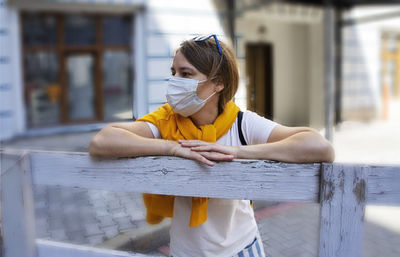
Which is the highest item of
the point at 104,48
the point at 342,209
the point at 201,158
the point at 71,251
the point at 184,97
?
the point at 104,48

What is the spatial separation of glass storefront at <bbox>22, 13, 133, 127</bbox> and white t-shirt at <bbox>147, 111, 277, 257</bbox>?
23.2 feet

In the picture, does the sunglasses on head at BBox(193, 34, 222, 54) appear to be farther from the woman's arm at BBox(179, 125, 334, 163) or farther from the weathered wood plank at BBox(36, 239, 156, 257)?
the weathered wood plank at BBox(36, 239, 156, 257)

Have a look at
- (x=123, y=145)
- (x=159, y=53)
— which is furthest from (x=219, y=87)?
(x=159, y=53)

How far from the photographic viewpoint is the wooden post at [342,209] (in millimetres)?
1193

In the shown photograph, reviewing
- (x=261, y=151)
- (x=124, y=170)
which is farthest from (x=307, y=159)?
(x=124, y=170)

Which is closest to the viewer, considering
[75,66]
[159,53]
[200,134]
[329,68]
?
[200,134]

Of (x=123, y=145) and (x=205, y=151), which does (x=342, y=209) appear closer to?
(x=205, y=151)

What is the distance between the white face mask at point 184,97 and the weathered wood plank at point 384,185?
2.11 ft

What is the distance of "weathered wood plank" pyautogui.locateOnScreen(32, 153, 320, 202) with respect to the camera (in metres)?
1.25

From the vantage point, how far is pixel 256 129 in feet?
4.87

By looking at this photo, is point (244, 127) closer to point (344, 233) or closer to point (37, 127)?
point (344, 233)

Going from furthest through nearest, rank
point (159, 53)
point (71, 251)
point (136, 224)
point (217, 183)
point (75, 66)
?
point (75, 66) → point (159, 53) → point (136, 224) → point (71, 251) → point (217, 183)

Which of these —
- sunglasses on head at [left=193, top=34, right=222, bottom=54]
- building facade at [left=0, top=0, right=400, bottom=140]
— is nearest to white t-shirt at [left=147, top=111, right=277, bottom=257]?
sunglasses on head at [left=193, top=34, right=222, bottom=54]

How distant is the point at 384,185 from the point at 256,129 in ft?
1.61
